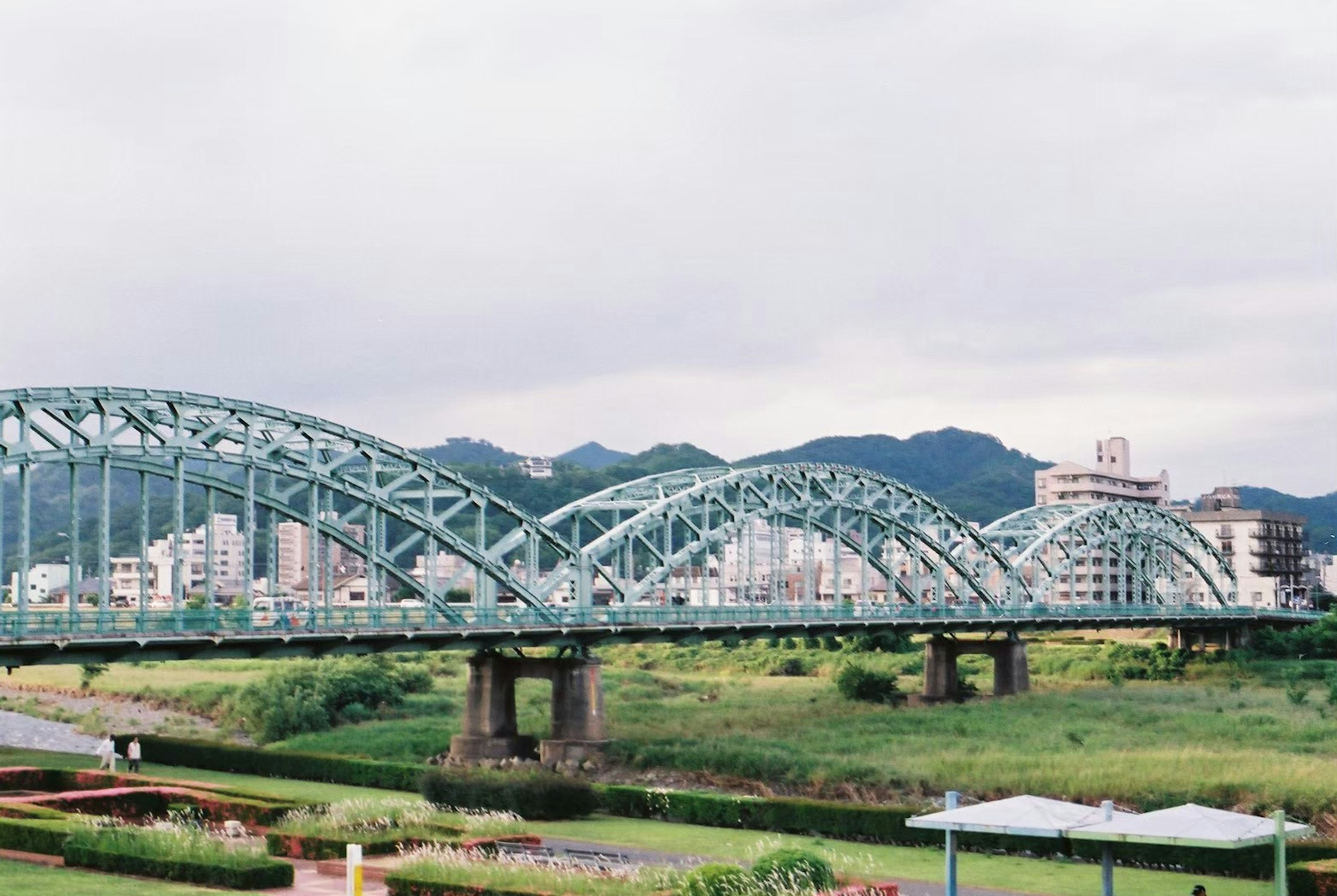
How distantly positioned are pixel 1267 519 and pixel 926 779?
146m

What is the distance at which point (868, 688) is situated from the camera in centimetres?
8850

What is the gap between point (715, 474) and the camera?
3317 inches

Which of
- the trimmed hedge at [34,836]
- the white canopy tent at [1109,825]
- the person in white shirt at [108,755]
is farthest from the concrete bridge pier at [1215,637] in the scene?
the trimmed hedge at [34,836]

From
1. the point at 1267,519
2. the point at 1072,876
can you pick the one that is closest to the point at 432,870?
the point at 1072,876

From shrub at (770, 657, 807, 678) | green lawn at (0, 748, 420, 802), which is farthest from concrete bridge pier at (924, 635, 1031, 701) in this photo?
green lawn at (0, 748, 420, 802)

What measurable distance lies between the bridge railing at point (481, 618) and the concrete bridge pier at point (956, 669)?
153 centimetres

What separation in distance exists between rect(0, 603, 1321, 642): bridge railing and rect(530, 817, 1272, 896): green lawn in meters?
12.1

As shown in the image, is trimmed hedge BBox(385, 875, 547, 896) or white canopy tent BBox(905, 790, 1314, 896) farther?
trimmed hedge BBox(385, 875, 547, 896)

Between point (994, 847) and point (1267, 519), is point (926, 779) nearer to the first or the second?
point (994, 847)

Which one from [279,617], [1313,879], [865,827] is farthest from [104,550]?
[1313,879]

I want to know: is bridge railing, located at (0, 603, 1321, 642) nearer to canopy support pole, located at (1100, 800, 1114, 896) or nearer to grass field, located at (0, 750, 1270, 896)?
grass field, located at (0, 750, 1270, 896)

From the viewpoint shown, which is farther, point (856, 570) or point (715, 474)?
point (856, 570)

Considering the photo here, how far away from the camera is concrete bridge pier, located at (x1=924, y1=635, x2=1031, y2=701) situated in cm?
9038

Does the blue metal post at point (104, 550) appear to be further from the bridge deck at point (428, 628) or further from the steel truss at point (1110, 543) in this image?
the steel truss at point (1110, 543)
